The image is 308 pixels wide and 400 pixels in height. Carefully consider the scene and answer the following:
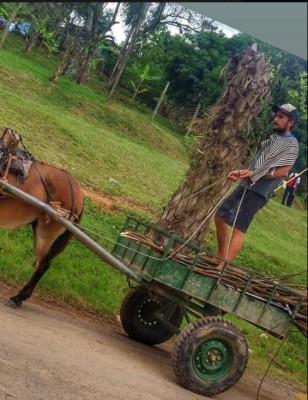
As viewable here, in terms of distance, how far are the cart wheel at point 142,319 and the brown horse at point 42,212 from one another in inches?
32.5

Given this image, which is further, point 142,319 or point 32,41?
point 142,319

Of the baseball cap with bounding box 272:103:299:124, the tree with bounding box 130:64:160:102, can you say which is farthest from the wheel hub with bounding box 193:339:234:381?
the tree with bounding box 130:64:160:102

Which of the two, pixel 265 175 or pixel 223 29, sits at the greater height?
pixel 223 29

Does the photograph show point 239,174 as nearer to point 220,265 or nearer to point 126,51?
point 220,265

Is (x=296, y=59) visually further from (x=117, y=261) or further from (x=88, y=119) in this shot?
(x=117, y=261)

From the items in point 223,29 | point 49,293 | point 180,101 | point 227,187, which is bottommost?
point 49,293

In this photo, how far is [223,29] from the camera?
6.73 m

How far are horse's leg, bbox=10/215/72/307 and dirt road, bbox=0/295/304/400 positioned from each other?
13.3 inches

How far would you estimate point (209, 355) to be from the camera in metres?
5.76

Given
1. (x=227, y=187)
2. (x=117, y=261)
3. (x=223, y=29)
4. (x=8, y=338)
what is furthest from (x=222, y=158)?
(x=8, y=338)

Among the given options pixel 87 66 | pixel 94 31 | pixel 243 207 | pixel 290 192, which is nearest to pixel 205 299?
pixel 243 207

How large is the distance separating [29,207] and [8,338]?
149 cm

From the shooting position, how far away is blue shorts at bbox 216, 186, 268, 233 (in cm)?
Answer: 641

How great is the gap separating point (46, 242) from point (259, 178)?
6.57ft
